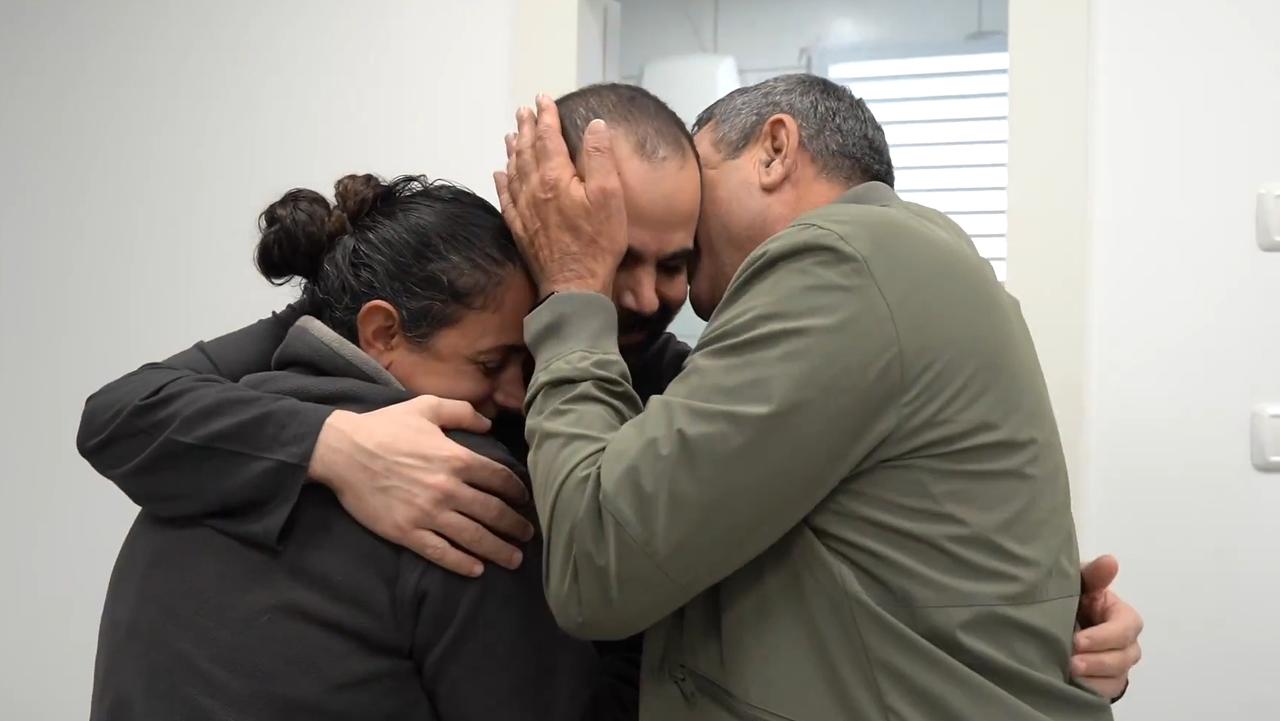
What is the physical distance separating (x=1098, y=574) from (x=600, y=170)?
64 cm

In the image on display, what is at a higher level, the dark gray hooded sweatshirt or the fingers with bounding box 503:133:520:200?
the fingers with bounding box 503:133:520:200

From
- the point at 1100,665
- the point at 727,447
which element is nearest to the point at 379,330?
the point at 727,447

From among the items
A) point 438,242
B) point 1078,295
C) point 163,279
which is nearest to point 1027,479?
point 438,242

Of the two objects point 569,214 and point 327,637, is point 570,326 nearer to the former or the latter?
point 569,214

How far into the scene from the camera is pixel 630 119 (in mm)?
1075

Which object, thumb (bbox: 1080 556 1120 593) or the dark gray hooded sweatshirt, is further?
thumb (bbox: 1080 556 1120 593)

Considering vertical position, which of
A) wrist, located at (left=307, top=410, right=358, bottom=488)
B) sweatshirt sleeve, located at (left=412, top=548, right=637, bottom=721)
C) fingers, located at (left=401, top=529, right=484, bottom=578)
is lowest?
sweatshirt sleeve, located at (left=412, top=548, right=637, bottom=721)

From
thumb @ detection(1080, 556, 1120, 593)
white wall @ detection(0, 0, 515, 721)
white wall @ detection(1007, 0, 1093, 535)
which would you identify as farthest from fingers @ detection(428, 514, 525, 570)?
white wall @ detection(0, 0, 515, 721)

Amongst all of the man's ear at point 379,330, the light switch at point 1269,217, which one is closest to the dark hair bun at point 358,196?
the man's ear at point 379,330

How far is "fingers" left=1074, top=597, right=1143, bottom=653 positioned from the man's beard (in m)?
0.51

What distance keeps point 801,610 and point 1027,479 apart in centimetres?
22

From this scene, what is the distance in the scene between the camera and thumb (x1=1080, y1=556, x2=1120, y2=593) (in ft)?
3.60

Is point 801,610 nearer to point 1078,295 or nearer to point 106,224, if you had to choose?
point 1078,295

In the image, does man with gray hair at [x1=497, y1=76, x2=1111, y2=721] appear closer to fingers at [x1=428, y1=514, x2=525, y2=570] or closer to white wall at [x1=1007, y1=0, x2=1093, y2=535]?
fingers at [x1=428, y1=514, x2=525, y2=570]
